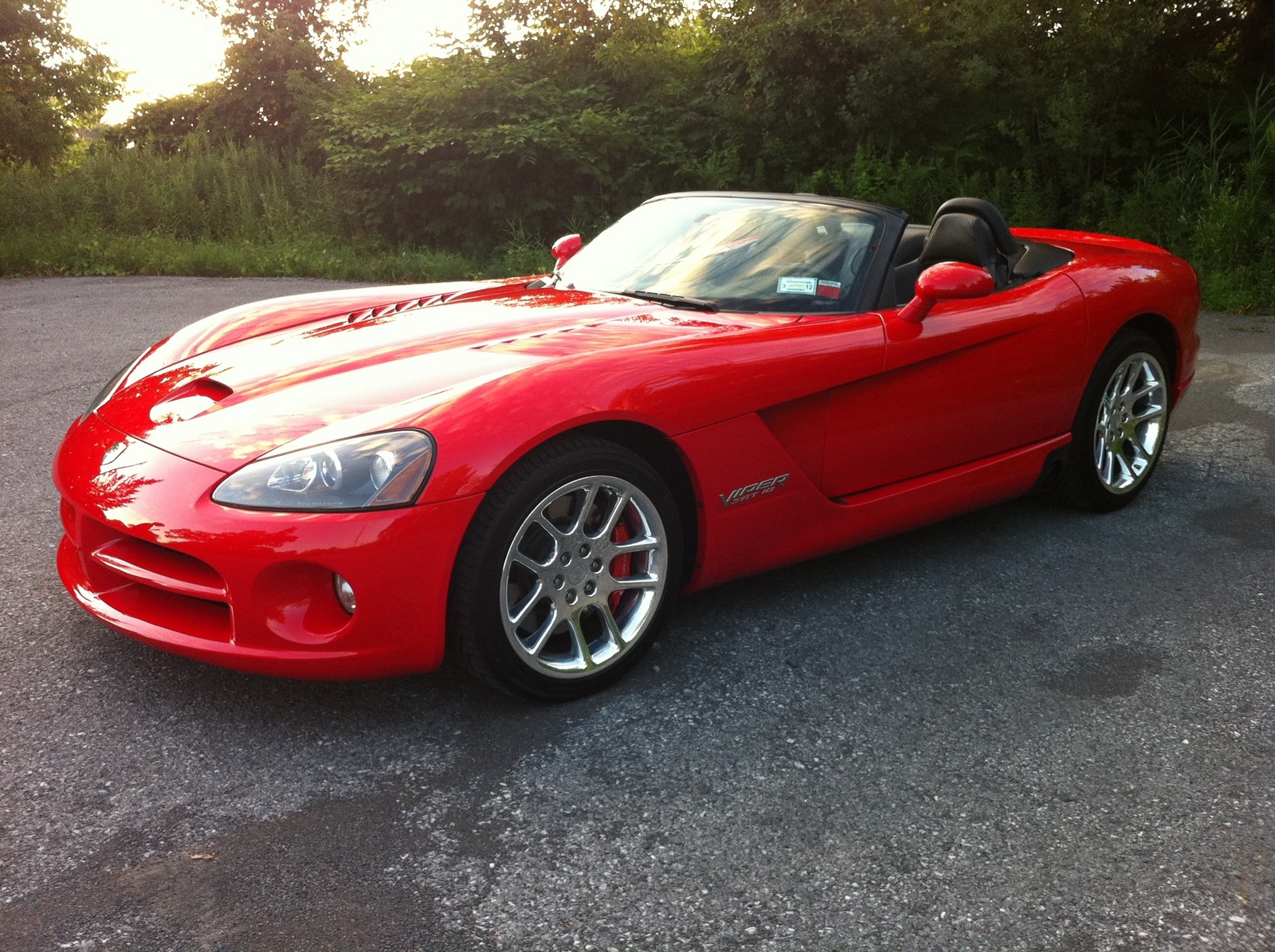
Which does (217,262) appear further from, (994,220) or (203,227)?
(994,220)

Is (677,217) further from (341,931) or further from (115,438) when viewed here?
(341,931)

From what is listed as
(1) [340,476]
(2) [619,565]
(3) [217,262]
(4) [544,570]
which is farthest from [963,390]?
(3) [217,262]

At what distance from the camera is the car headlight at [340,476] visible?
2.50m

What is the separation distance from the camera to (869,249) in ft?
12.2

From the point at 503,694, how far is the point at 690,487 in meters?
0.71

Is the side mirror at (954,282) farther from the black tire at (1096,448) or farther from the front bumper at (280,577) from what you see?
the front bumper at (280,577)

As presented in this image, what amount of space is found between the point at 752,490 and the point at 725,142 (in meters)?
11.8

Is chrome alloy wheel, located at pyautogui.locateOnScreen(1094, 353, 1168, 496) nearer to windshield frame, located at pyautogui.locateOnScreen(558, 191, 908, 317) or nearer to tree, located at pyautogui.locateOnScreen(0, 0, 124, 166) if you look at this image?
windshield frame, located at pyautogui.locateOnScreen(558, 191, 908, 317)

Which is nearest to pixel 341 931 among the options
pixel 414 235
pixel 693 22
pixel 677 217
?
pixel 677 217

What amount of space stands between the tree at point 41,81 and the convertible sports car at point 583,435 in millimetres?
14643

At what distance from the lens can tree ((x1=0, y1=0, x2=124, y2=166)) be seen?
16.0 meters

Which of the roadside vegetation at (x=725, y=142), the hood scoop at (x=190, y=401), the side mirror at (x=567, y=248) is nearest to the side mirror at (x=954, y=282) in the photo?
the side mirror at (x=567, y=248)

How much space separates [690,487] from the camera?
304 centimetres

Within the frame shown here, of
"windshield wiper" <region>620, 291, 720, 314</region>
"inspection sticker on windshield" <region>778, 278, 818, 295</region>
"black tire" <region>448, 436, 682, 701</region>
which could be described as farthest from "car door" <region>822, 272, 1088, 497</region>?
"black tire" <region>448, 436, 682, 701</region>
